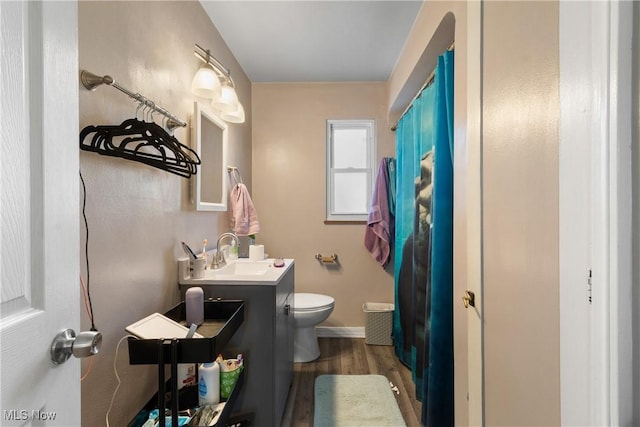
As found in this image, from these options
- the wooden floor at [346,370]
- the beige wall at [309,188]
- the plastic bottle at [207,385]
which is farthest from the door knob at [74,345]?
the beige wall at [309,188]

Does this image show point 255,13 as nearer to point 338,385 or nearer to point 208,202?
point 208,202

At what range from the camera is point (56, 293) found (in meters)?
0.55

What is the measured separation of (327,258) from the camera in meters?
2.81

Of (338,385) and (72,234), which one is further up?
(72,234)

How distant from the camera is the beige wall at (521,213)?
67 centimetres

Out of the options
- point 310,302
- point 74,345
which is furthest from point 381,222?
point 74,345

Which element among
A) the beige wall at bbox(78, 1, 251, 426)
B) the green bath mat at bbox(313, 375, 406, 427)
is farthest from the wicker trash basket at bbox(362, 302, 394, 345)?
the beige wall at bbox(78, 1, 251, 426)

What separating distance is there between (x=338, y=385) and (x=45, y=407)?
1.83 meters

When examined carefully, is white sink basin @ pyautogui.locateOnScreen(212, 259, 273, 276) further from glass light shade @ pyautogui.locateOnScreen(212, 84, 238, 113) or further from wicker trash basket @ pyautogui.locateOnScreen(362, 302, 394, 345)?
Result: wicker trash basket @ pyautogui.locateOnScreen(362, 302, 394, 345)

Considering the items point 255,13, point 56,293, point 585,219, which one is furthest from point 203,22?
point 585,219

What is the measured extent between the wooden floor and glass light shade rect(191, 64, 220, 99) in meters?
1.92

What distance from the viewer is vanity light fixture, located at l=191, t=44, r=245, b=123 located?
1575 mm

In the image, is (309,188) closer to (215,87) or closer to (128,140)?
(215,87)

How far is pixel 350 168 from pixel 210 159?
150 cm
